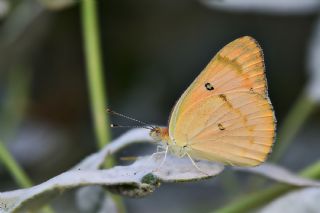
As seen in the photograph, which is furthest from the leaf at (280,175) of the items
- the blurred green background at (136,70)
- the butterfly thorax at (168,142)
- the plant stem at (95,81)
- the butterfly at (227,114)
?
the blurred green background at (136,70)

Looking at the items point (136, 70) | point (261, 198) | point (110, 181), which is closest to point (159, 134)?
point (261, 198)

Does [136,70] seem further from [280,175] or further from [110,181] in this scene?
[110,181]

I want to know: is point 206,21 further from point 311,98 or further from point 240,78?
point 240,78

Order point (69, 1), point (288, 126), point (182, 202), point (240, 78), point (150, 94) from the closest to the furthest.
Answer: point (240, 78), point (69, 1), point (288, 126), point (182, 202), point (150, 94)

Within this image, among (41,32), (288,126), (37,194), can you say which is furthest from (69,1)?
(37,194)

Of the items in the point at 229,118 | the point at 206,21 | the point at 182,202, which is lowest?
the point at 182,202

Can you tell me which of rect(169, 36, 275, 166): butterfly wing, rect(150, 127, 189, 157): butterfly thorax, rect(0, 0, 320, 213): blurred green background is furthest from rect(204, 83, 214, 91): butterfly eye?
rect(0, 0, 320, 213): blurred green background
